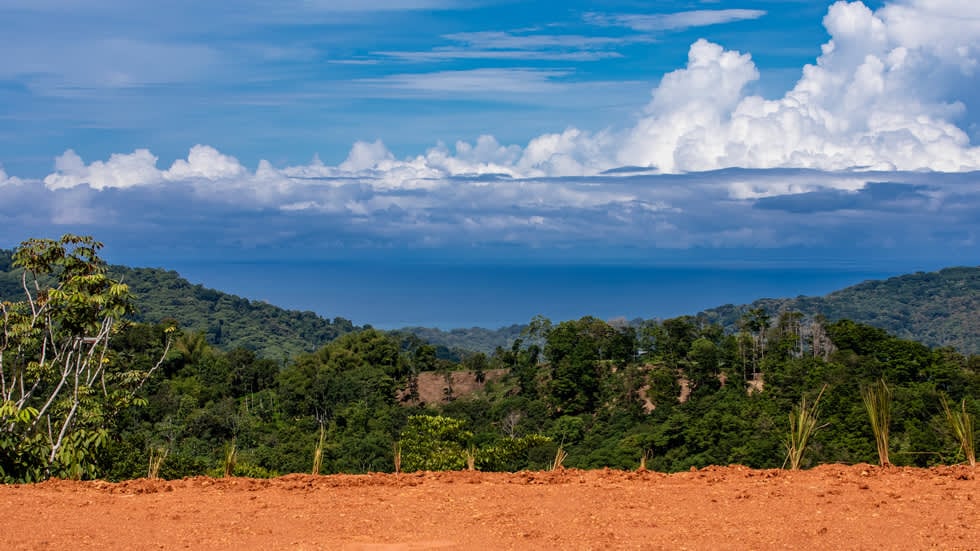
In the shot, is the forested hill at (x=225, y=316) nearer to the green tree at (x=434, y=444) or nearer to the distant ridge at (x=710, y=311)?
the distant ridge at (x=710, y=311)

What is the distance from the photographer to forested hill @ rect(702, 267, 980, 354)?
97.5m

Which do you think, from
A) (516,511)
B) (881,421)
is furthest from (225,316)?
(516,511)

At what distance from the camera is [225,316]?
336ft

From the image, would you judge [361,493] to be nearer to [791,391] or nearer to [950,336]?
[791,391]

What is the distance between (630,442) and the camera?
33344 mm

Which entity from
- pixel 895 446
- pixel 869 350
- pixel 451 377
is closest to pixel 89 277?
pixel 895 446

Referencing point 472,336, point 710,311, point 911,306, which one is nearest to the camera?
point 911,306

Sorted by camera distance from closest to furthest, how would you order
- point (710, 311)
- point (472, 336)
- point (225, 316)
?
point (225, 316), point (710, 311), point (472, 336)

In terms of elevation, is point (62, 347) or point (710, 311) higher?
point (62, 347)

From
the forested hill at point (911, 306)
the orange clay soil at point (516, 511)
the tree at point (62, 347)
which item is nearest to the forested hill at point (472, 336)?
the forested hill at point (911, 306)

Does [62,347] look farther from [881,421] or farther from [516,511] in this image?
[881,421]

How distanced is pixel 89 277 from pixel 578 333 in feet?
135

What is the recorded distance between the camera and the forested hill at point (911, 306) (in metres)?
97.5

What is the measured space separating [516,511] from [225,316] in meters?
101
